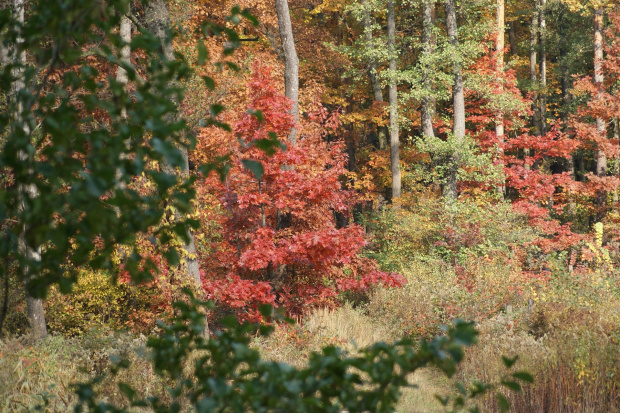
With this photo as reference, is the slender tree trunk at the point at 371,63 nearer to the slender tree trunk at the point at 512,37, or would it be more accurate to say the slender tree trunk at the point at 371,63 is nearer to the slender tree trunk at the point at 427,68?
the slender tree trunk at the point at 427,68

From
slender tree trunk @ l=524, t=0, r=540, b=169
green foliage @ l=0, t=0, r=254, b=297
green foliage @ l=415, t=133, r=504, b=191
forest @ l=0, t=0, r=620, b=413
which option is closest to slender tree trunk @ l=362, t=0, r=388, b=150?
forest @ l=0, t=0, r=620, b=413

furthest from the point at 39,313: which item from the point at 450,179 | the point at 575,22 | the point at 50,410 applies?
the point at 575,22

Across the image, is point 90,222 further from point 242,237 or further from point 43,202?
point 242,237

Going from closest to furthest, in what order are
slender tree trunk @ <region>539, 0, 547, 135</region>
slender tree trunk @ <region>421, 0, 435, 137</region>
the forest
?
1. the forest
2. slender tree trunk @ <region>421, 0, 435, 137</region>
3. slender tree trunk @ <region>539, 0, 547, 135</region>

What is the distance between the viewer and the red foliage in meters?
8.41

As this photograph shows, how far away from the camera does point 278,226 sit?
31.0ft

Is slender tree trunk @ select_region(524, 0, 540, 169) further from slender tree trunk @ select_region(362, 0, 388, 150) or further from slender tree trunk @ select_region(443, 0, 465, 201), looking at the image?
slender tree trunk @ select_region(443, 0, 465, 201)

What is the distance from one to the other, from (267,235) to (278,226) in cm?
68

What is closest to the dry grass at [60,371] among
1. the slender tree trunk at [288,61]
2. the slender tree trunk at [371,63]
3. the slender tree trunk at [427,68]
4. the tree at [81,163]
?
the tree at [81,163]

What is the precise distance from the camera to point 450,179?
48.6 feet

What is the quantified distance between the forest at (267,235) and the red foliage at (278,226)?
0.05m

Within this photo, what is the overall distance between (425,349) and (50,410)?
16.0 feet

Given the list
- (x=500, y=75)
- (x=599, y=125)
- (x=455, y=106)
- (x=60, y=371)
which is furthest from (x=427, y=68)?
(x=60, y=371)

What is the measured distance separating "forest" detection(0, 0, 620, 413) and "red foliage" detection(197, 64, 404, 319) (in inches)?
1.9
